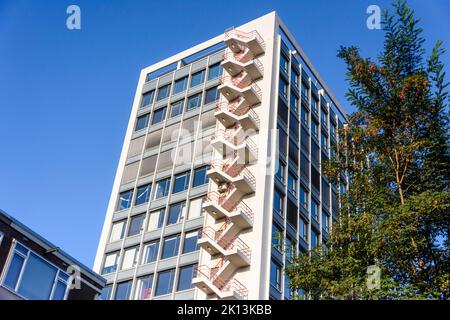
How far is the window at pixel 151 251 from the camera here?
4853 centimetres

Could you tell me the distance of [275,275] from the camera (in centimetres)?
4375

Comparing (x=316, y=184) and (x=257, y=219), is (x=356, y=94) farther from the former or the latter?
(x=316, y=184)

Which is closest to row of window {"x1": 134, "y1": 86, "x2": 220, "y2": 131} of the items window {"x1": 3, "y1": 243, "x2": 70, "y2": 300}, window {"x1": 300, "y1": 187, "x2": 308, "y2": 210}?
window {"x1": 300, "y1": 187, "x2": 308, "y2": 210}

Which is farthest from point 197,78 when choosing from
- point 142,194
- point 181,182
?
point 142,194

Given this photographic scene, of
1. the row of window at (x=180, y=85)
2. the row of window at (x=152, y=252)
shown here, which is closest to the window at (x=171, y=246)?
the row of window at (x=152, y=252)

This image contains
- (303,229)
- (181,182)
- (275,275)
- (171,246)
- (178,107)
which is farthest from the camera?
(178,107)

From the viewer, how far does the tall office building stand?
44406 mm

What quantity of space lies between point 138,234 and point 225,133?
1211 cm

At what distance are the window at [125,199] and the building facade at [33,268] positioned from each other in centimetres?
2490

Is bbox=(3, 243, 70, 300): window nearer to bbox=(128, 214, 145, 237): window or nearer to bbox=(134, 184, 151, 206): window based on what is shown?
bbox=(128, 214, 145, 237): window

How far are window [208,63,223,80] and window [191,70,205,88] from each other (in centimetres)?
98

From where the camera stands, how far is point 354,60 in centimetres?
2634

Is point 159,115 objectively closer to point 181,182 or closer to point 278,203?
point 181,182

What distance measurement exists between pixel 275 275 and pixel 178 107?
22.6 m
